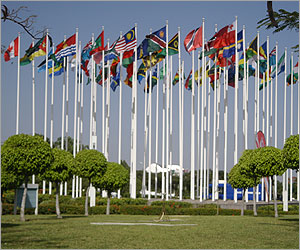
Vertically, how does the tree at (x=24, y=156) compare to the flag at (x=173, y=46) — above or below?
below

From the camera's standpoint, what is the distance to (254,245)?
14.4 metres

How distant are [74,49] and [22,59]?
407cm

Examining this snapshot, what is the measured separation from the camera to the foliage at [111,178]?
29.6 m

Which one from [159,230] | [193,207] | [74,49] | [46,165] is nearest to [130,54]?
→ [74,49]

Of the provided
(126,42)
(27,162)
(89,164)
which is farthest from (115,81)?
(27,162)

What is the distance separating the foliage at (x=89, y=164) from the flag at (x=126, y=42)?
11.1 meters

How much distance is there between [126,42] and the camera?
37.3 metres

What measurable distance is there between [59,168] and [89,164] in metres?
2.49

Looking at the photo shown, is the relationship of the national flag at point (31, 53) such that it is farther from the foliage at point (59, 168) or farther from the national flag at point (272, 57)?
the national flag at point (272, 57)

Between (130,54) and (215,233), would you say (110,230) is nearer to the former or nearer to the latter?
(215,233)

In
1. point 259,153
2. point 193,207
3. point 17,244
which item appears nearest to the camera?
point 17,244

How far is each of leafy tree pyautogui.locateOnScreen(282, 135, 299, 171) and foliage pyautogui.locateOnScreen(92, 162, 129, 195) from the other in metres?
12.3

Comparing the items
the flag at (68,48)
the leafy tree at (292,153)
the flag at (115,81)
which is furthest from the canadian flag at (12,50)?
the leafy tree at (292,153)

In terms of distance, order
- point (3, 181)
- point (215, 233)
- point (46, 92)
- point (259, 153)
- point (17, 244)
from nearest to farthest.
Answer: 1. point (17, 244)
2. point (215, 233)
3. point (3, 181)
4. point (259, 153)
5. point (46, 92)
